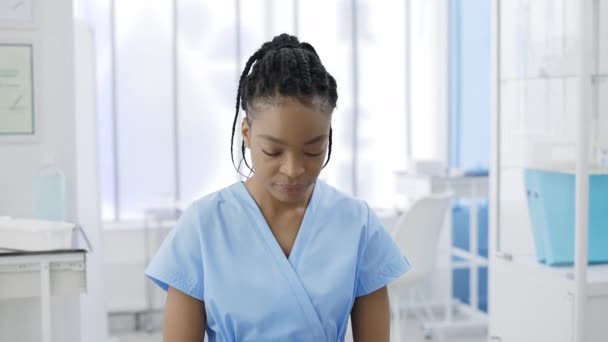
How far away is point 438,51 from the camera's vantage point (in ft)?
14.7

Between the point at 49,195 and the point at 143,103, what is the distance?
171cm

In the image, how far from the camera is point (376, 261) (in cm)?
119

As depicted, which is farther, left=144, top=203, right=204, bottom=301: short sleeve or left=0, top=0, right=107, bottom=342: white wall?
left=0, top=0, right=107, bottom=342: white wall

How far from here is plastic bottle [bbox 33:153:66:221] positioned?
2.47 meters

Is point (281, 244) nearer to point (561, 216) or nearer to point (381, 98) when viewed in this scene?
point (561, 216)

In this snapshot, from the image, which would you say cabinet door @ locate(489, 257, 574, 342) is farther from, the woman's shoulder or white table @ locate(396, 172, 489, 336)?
the woman's shoulder

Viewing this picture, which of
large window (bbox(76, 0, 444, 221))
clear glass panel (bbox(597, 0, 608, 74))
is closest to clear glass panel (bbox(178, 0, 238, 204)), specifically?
large window (bbox(76, 0, 444, 221))

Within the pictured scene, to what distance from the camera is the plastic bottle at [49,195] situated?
2.47 m

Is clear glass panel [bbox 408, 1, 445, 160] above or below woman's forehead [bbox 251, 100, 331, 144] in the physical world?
above

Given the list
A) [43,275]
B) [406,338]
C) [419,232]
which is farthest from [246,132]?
[406,338]

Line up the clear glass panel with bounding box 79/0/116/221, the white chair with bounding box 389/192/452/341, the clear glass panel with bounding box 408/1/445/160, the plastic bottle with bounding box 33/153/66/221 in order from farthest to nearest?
the clear glass panel with bounding box 408/1/445/160
the clear glass panel with bounding box 79/0/116/221
the white chair with bounding box 389/192/452/341
the plastic bottle with bounding box 33/153/66/221

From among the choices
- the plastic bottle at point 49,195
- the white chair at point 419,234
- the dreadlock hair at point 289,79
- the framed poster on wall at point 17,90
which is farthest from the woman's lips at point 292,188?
the white chair at point 419,234

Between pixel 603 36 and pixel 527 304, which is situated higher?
pixel 603 36

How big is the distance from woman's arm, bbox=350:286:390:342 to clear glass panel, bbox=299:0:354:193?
123 inches
